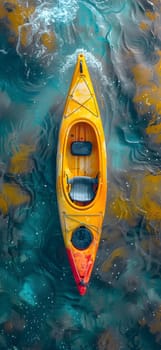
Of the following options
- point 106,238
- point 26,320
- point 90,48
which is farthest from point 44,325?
point 90,48

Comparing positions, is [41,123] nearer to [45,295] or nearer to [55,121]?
[55,121]

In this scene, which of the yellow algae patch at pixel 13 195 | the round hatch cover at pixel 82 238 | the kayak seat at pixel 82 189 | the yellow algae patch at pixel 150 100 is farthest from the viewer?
the yellow algae patch at pixel 150 100

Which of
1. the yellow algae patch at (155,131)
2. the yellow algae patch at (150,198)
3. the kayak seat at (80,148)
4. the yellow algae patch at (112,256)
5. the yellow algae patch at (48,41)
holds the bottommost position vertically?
the yellow algae patch at (112,256)

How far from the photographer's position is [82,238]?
39.0ft

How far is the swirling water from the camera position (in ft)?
41.3

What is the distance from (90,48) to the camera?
13.0 metres

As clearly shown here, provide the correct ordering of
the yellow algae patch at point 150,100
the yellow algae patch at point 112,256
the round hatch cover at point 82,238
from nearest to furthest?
the round hatch cover at point 82,238
the yellow algae patch at point 112,256
the yellow algae patch at point 150,100

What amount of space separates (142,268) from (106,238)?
1.00 metres

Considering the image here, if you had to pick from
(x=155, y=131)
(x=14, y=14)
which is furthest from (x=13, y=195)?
(x=14, y=14)

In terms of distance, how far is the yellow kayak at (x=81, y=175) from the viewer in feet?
39.0

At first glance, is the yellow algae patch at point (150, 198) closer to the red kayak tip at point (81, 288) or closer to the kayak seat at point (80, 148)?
the kayak seat at point (80, 148)

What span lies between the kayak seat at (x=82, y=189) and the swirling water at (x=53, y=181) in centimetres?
73

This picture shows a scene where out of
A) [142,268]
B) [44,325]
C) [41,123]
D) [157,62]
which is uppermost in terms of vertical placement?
[157,62]

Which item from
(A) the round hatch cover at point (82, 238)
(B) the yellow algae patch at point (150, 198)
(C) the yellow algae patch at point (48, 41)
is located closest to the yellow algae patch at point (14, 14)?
(C) the yellow algae patch at point (48, 41)
